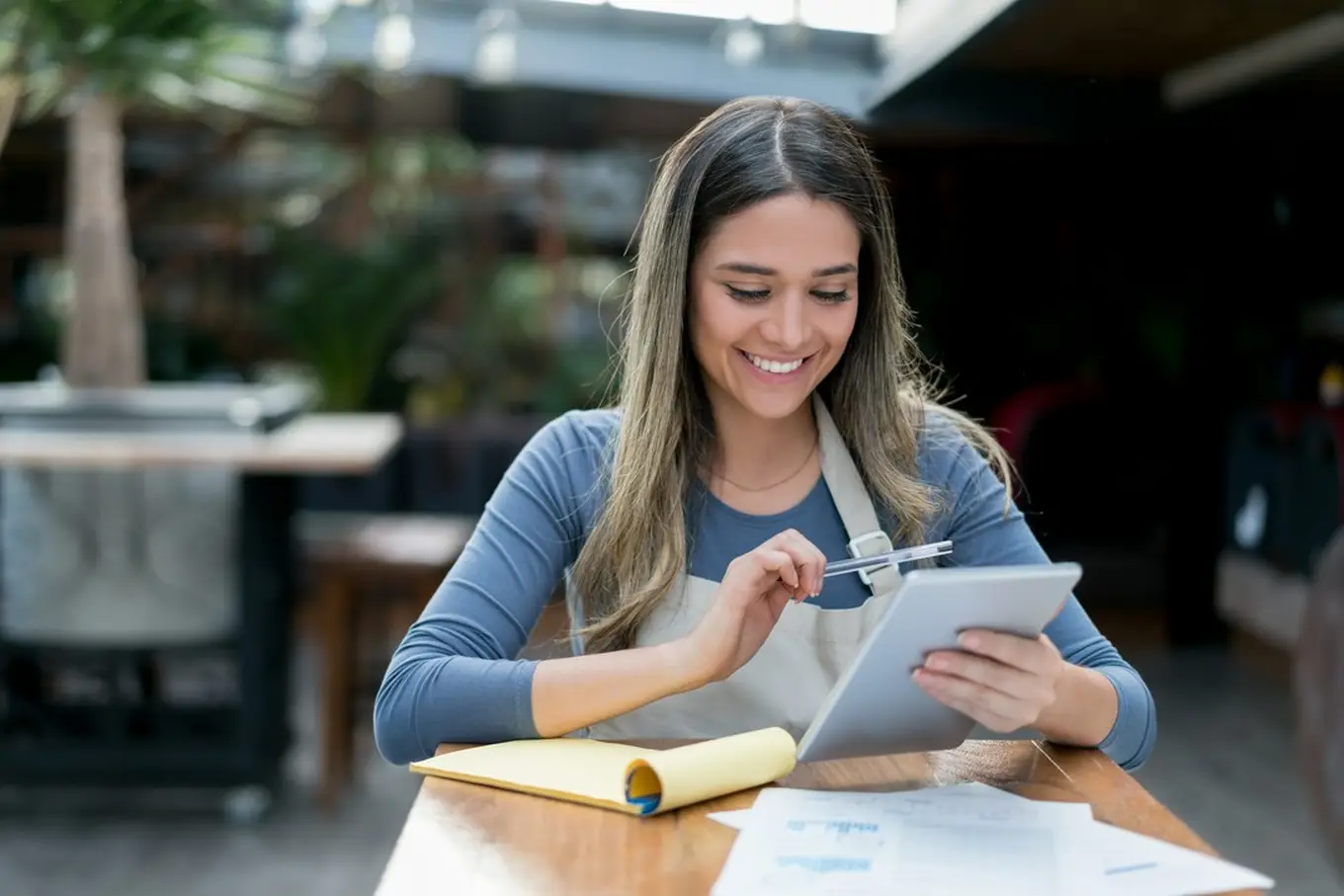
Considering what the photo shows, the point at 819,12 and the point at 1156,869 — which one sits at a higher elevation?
the point at 819,12

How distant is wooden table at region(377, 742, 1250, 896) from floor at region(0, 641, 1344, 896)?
1.79 metres

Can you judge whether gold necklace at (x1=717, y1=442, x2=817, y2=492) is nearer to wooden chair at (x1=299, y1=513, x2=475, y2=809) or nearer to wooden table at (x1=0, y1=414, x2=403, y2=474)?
wooden table at (x1=0, y1=414, x2=403, y2=474)

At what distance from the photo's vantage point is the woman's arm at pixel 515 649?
1356 mm

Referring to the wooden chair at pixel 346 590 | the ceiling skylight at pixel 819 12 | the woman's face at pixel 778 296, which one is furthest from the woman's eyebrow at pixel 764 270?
the wooden chair at pixel 346 590

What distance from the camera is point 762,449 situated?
171 centimetres

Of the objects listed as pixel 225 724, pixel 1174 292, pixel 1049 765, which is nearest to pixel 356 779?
pixel 225 724

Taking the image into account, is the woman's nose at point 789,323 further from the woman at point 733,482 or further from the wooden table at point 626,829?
the wooden table at point 626,829

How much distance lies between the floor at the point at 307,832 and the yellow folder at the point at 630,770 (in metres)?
1.96

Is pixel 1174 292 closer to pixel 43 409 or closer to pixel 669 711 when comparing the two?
pixel 43 409

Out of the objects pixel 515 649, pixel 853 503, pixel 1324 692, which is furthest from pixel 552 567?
pixel 1324 692

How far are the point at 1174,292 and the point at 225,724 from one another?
3604 millimetres

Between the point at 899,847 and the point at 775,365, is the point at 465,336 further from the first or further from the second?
the point at 899,847

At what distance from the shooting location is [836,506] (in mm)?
1659

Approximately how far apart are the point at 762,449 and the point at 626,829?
2.14 ft
